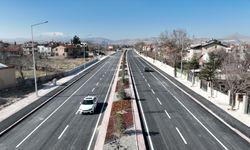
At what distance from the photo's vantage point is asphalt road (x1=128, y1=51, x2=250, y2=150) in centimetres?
1786

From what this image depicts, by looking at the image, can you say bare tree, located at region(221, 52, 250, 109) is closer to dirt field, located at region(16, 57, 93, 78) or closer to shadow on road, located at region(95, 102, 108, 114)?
shadow on road, located at region(95, 102, 108, 114)

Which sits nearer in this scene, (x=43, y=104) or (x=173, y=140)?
(x=173, y=140)

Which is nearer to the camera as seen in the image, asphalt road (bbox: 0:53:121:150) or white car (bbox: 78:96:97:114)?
asphalt road (bbox: 0:53:121:150)

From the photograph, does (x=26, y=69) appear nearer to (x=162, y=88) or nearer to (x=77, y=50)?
(x=162, y=88)

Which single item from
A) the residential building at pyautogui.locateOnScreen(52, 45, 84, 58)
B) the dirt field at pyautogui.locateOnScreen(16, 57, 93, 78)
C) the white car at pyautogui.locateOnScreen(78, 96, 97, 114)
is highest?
the residential building at pyautogui.locateOnScreen(52, 45, 84, 58)

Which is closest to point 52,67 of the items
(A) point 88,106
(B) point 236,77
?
(A) point 88,106

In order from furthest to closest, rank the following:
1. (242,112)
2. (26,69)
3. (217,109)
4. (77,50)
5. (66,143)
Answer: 1. (77,50)
2. (26,69)
3. (217,109)
4. (242,112)
5. (66,143)

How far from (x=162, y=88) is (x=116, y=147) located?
2415cm

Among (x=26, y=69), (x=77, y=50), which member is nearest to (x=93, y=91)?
(x=26, y=69)

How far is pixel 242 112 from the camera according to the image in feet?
82.8

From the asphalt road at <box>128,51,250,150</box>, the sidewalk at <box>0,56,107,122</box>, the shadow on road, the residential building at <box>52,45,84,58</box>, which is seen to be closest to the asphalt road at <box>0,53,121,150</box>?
the shadow on road

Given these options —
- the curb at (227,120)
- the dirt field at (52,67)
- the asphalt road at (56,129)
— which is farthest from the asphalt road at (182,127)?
the dirt field at (52,67)

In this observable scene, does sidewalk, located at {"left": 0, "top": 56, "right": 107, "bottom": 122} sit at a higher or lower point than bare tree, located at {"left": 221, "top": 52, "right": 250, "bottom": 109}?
lower

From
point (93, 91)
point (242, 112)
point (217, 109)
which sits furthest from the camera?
point (93, 91)
